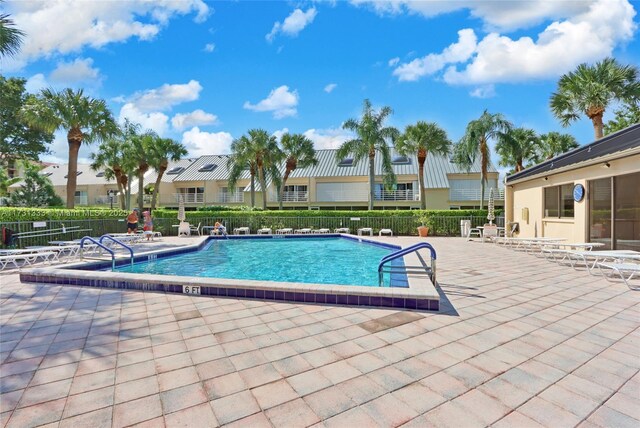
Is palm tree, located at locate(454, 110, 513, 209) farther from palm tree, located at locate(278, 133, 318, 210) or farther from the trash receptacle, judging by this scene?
palm tree, located at locate(278, 133, 318, 210)

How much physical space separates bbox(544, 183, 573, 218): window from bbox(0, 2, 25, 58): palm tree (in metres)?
19.6

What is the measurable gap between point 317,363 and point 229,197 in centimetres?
3398

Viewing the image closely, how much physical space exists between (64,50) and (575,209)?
18.5 meters

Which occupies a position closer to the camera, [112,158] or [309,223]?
[309,223]

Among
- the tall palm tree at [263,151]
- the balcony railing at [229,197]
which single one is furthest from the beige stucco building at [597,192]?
the balcony railing at [229,197]

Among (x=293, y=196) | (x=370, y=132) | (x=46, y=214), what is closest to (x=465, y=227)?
(x=370, y=132)

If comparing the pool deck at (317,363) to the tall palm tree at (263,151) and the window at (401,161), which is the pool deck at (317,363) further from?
the window at (401,161)

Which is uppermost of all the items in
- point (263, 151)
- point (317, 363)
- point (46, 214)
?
point (263, 151)

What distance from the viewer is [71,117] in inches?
622

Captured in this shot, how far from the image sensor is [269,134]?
24.2 m

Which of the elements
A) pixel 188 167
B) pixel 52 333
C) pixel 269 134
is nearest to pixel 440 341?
pixel 52 333

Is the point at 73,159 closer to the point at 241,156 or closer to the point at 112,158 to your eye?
the point at 241,156

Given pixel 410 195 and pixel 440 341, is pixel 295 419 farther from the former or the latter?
pixel 410 195

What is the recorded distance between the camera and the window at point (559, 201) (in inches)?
451
